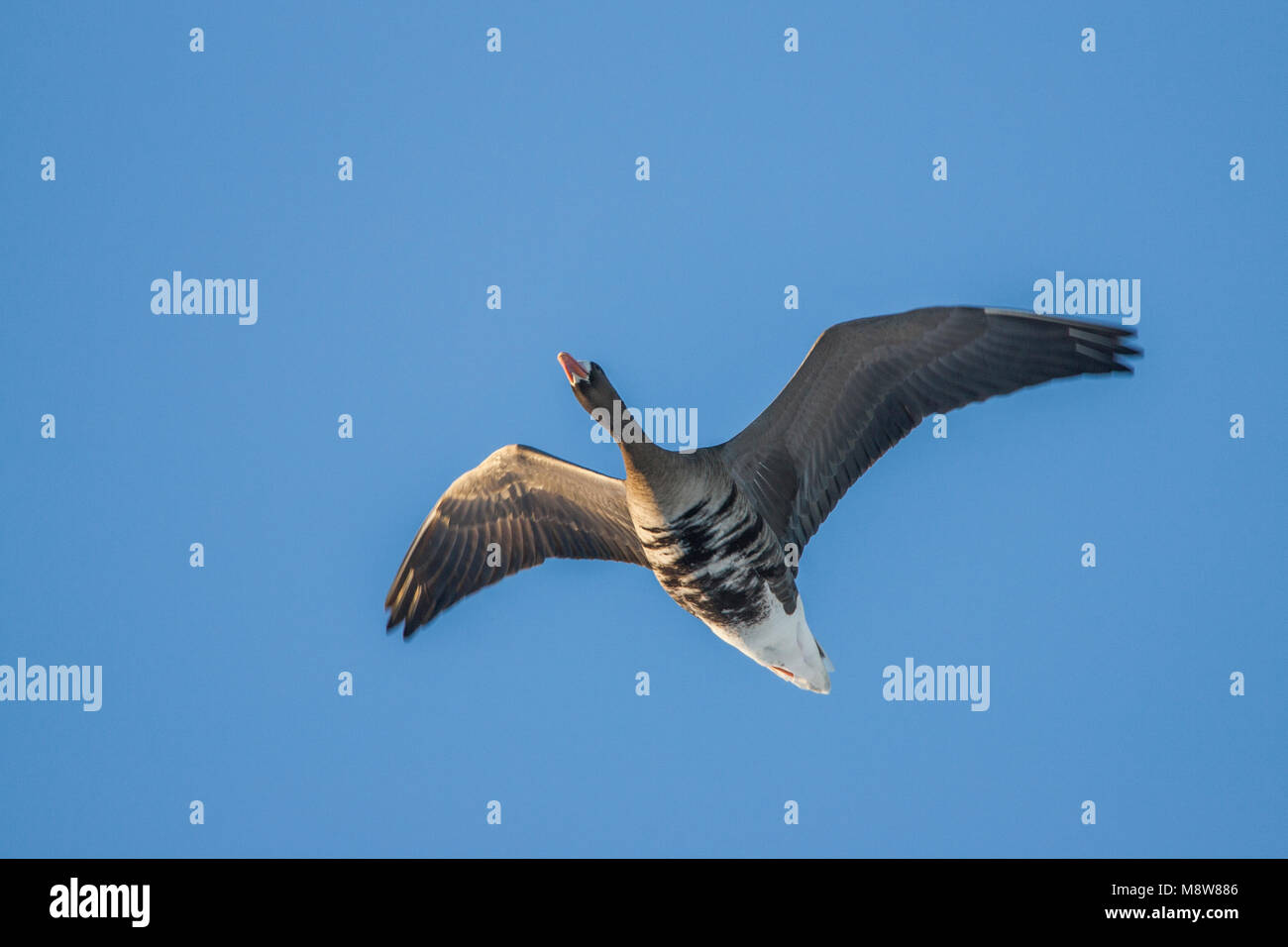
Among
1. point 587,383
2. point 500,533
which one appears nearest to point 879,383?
point 587,383

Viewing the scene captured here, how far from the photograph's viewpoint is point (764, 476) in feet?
38.9

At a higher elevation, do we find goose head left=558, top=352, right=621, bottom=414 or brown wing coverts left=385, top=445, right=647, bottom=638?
goose head left=558, top=352, right=621, bottom=414

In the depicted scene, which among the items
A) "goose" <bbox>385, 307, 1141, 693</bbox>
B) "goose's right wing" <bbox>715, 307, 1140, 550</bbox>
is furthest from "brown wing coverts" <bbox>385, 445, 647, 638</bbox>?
"goose's right wing" <bbox>715, 307, 1140, 550</bbox>

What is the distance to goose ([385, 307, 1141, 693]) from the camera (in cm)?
1075

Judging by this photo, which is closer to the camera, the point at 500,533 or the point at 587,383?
the point at 587,383

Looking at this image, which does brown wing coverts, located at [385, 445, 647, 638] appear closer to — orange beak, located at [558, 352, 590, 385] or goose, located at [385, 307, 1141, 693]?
goose, located at [385, 307, 1141, 693]

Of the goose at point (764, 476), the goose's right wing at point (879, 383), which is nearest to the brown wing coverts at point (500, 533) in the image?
the goose at point (764, 476)

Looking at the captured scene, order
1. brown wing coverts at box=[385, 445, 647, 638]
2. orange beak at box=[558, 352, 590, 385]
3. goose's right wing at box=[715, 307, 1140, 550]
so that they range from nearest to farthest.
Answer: orange beak at box=[558, 352, 590, 385] < goose's right wing at box=[715, 307, 1140, 550] < brown wing coverts at box=[385, 445, 647, 638]

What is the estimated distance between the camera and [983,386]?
11625 millimetres

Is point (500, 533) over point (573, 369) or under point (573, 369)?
under

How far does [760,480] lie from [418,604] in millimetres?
3693

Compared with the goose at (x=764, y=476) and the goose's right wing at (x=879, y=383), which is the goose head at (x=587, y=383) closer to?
the goose at (x=764, y=476)

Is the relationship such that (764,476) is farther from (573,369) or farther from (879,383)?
(573,369)

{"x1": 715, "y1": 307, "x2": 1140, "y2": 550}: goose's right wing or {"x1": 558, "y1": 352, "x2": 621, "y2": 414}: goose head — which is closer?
{"x1": 558, "y1": 352, "x2": 621, "y2": 414}: goose head
